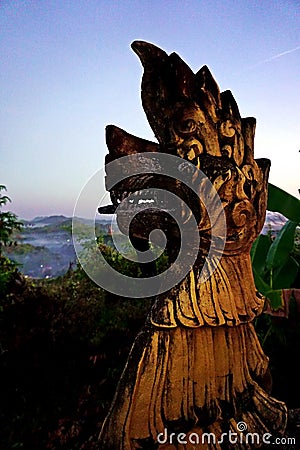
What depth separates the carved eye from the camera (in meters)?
0.93

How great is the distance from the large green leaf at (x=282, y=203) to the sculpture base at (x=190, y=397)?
92cm

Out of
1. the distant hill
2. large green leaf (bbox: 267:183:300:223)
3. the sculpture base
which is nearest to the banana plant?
large green leaf (bbox: 267:183:300:223)

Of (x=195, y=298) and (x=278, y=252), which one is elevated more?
(x=278, y=252)

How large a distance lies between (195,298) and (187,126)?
1.34 feet

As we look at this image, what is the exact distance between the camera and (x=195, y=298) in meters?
0.93

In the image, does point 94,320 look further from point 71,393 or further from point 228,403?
point 228,403

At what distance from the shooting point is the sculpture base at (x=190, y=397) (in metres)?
0.89

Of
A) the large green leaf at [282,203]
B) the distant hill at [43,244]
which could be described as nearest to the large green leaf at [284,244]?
the large green leaf at [282,203]

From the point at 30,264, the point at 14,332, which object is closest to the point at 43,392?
the point at 14,332

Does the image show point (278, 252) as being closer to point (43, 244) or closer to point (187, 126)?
point (187, 126)

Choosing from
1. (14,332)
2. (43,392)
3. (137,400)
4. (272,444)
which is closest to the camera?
(137,400)

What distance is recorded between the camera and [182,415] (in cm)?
92

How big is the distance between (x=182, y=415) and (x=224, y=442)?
138 millimetres

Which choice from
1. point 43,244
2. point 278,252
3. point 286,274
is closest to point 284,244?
point 278,252
